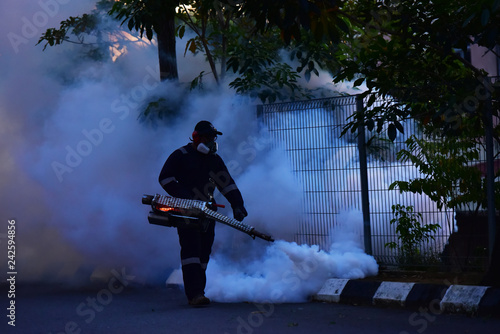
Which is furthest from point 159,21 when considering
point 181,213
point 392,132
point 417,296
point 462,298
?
point 462,298

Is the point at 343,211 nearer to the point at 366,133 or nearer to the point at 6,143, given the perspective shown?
the point at 366,133

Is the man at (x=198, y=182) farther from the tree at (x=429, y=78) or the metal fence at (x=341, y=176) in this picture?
the metal fence at (x=341, y=176)

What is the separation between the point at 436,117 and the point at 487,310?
1831 millimetres

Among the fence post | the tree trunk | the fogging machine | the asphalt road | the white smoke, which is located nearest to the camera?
the asphalt road

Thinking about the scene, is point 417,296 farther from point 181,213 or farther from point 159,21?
point 159,21

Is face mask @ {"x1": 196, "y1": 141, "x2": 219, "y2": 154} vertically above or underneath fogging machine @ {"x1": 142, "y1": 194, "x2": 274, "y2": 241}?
above

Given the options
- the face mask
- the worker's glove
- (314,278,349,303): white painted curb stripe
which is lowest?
(314,278,349,303): white painted curb stripe

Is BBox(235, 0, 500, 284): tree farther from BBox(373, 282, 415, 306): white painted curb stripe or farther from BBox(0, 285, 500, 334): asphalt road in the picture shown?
BBox(0, 285, 500, 334): asphalt road

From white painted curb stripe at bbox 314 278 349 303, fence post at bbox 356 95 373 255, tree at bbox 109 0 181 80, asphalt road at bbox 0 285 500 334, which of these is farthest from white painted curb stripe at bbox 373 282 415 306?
tree at bbox 109 0 181 80

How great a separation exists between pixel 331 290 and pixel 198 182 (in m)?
1.70

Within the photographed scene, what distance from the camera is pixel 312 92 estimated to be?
497 inches

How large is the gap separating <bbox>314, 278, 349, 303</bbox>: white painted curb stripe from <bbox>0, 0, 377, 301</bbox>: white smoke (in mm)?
437

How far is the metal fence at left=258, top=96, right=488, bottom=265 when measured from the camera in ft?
29.3

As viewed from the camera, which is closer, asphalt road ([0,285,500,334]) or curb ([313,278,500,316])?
asphalt road ([0,285,500,334])
